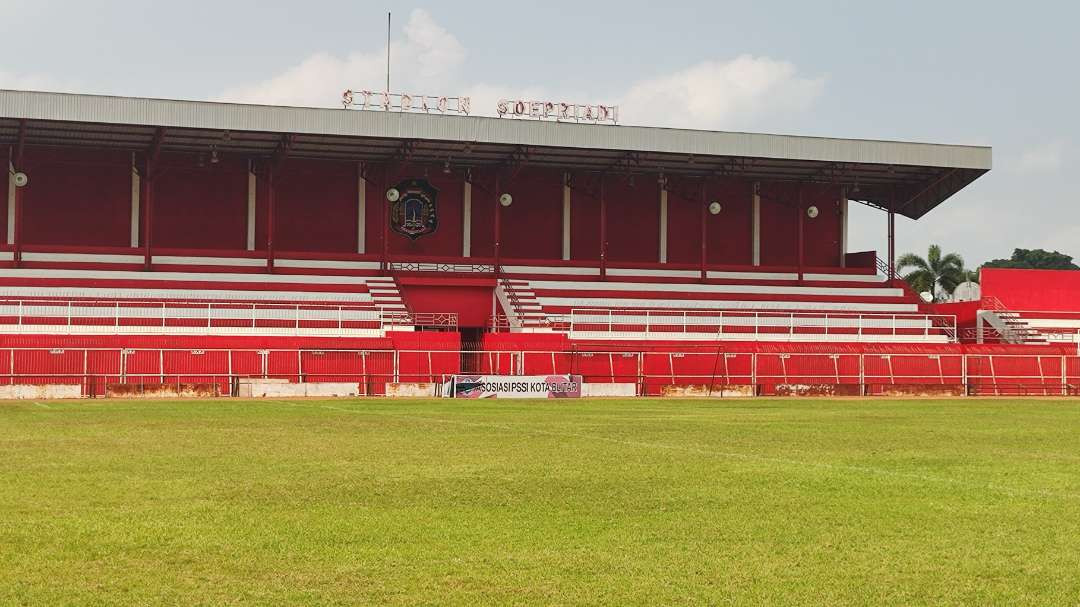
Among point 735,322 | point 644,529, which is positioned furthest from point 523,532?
point 735,322

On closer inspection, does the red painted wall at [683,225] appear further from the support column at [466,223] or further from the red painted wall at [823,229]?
the support column at [466,223]

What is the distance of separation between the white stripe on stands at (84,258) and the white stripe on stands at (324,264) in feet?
19.8

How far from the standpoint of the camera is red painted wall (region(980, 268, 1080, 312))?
66750 millimetres

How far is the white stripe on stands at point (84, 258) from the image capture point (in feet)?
190

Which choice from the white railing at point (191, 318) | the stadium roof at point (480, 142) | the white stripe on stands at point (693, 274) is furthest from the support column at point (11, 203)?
the white stripe on stands at point (693, 274)

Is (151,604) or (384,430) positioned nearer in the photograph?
(151,604)

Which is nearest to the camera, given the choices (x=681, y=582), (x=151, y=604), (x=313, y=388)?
(x=151, y=604)

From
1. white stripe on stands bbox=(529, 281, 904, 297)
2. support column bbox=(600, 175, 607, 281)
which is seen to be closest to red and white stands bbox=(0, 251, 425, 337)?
white stripe on stands bbox=(529, 281, 904, 297)

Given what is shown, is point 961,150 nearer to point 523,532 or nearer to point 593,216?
point 593,216

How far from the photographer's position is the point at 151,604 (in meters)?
8.64

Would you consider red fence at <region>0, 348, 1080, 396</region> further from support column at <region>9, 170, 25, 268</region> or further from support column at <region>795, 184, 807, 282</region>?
support column at <region>795, 184, 807, 282</region>

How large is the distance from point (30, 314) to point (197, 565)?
4469 cm

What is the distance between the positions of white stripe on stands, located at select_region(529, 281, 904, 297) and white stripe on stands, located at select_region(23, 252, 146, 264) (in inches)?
694

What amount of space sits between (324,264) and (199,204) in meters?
6.37
